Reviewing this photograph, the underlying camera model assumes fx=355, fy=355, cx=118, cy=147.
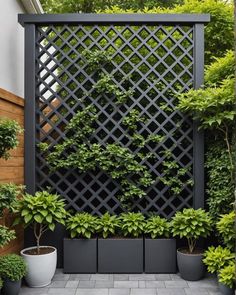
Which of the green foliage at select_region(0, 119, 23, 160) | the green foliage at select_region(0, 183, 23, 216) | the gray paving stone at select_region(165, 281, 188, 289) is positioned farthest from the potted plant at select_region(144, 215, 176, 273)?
the green foliage at select_region(0, 119, 23, 160)

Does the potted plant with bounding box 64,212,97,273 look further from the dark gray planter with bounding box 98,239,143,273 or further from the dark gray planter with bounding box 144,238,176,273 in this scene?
the dark gray planter with bounding box 144,238,176,273

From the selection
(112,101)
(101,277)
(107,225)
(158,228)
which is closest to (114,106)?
(112,101)

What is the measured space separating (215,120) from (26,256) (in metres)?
2.19

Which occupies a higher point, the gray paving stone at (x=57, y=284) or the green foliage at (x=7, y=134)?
the green foliage at (x=7, y=134)

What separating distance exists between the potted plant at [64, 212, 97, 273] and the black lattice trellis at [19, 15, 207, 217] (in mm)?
204

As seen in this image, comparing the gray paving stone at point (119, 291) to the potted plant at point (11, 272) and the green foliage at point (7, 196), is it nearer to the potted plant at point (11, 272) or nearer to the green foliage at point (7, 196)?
the potted plant at point (11, 272)

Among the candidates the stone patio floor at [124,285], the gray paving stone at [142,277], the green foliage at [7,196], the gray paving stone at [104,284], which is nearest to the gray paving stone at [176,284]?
the stone patio floor at [124,285]

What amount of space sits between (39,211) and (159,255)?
4.28 ft

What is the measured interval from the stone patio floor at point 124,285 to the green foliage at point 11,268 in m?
0.35

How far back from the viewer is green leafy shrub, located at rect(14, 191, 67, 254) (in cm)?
334

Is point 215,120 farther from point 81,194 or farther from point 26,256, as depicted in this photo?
point 26,256

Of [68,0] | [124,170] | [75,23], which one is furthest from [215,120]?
[68,0]

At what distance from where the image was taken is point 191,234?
11.4ft

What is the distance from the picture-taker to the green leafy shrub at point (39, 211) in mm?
3342
